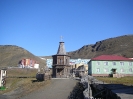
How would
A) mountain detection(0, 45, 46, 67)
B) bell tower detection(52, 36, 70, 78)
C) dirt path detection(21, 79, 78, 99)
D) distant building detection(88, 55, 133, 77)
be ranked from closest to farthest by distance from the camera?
dirt path detection(21, 79, 78, 99) < bell tower detection(52, 36, 70, 78) < distant building detection(88, 55, 133, 77) < mountain detection(0, 45, 46, 67)

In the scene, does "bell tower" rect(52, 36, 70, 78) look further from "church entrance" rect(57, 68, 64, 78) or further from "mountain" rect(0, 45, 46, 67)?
"mountain" rect(0, 45, 46, 67)

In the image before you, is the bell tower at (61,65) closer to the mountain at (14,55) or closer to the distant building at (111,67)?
the distant building at (111,67)

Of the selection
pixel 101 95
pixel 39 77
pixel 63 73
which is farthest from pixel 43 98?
pixel 63 73

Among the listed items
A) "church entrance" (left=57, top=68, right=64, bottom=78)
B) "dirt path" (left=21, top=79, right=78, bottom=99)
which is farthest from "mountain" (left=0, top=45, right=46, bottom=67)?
"dirt path" (left=21, top=79, right=78, bottom=99)

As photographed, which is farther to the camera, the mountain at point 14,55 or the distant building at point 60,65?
the mountain at point 14,55

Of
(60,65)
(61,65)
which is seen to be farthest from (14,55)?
(61,65)

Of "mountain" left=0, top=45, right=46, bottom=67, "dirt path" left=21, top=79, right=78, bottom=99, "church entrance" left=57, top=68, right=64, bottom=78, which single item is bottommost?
"dirt path" left=21, top=79, right=78, bottom=99

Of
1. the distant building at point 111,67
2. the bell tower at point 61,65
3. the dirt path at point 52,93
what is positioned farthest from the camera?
the distant building at point 111,67

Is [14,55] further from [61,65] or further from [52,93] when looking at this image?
[52,93]

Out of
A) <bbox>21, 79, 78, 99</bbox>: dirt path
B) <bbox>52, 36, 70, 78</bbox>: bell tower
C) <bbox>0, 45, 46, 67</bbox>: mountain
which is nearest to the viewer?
<bbox>21, 79, 78, 99</bbox>: dirt path

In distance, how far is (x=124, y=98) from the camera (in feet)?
31.7

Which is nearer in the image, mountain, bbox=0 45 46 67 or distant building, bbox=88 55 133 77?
distant building, bbox=88 55 133 77

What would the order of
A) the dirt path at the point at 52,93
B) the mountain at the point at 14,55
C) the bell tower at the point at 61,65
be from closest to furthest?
the dirt path at the point at 52,93
the bell tower at the point at 61,65
the mountain at the point at 14,55

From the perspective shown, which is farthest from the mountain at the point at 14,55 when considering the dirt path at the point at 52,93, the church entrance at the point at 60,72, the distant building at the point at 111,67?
the dirt path at the point at 52,93
